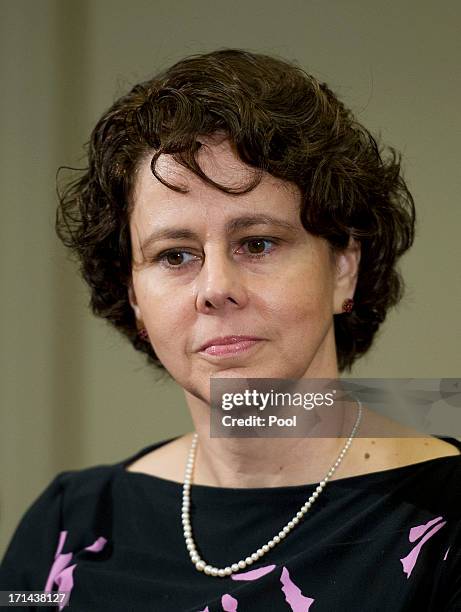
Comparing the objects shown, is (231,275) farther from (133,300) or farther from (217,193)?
(133,300)

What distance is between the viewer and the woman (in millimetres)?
959

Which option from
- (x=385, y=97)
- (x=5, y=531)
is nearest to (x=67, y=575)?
(x=5, y=531)

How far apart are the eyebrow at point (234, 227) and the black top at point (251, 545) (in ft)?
0.98

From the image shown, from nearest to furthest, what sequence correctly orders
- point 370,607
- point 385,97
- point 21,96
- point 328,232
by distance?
point 370,607
point 328,232
point 385,97
point 21,96

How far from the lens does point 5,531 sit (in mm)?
1628

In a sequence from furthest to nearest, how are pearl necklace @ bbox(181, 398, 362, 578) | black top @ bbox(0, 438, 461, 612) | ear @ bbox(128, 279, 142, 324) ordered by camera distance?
ear @ bbox(128, 279, 142, 324)
pearl necklace @ bbox(181, 398, 362, 578)
black top @ bbox(0, 438, 461, 612)

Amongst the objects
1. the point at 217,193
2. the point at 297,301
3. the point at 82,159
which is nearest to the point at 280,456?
the point at 297,301

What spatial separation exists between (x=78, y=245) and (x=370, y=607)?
591mm

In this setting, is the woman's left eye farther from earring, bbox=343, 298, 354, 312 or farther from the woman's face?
earring, bbox=343, 298, 354, 312

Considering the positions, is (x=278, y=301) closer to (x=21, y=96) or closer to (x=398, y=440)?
(x=398, y=440)

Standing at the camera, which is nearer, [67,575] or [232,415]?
[232,415]

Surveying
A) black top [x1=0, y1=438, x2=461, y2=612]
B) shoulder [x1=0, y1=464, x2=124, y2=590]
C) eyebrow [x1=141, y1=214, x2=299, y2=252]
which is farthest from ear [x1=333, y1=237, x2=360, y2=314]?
shoulder [x1=0, y1=464, x2=124, y2=590]

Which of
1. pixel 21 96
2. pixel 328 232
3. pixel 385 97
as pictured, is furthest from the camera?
pixel 21 96

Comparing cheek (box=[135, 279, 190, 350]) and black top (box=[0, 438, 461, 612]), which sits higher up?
cheek (box=[135, 279, 190, 350])
